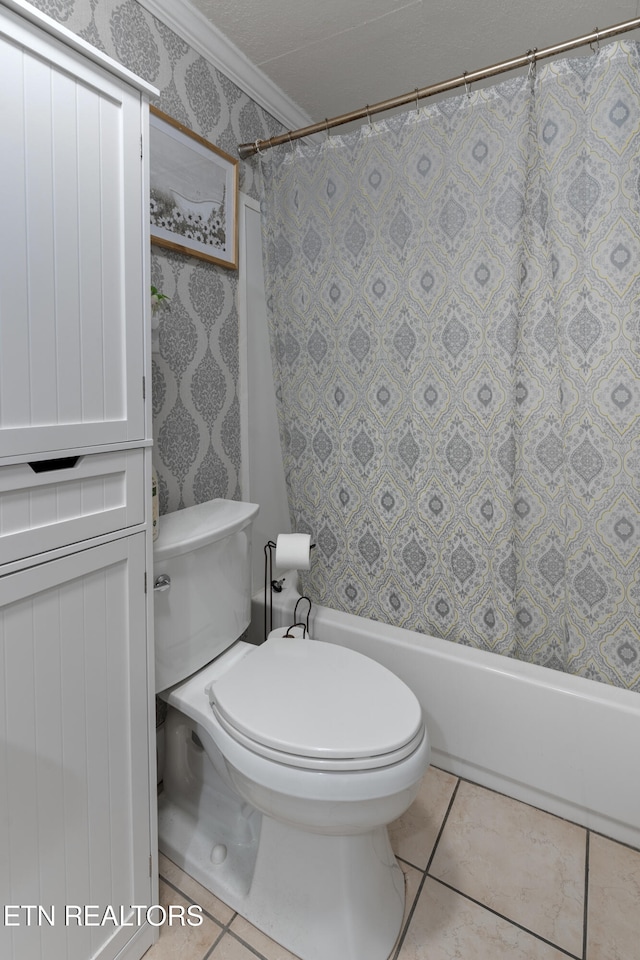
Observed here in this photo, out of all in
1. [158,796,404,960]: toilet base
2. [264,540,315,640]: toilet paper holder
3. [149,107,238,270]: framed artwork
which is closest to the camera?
[158,796,404,960]: toilet base

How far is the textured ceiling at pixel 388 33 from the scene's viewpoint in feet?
4.75

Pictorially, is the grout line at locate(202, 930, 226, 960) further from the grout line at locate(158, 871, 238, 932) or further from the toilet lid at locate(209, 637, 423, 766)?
the toilet lid at locate(209, 637, 423, 766)

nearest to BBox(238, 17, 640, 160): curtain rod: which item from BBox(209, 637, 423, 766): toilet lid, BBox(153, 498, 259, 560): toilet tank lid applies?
BBox(153, 498, 259, 560): toilet tank lid

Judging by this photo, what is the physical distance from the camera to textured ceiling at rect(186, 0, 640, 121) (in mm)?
1446

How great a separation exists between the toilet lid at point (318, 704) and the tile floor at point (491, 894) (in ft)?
1.59

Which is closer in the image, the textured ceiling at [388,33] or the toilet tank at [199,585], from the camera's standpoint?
the toilet tank at [199,585]

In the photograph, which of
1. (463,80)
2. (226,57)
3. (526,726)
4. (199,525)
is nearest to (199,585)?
(199,525)

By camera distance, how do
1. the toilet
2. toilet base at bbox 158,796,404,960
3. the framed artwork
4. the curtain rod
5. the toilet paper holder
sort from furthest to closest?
the toilet paper holder < the framed artwork < the curtain rod < toilet base at bbox 158,796,404,960 < the toilet

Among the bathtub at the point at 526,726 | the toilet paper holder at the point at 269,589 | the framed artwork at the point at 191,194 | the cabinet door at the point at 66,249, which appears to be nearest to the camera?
the cabinet door at the point at 66,249

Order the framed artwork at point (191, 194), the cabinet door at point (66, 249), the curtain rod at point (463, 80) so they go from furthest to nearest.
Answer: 1. the framed artwork at point (191, 194)
2. the curtain rod at point (463, 80)
3. the cabinet door at point (66, 249)

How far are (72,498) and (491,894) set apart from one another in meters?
1.29

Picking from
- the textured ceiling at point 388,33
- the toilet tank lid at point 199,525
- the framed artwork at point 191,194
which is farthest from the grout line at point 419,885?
the textured ceiling at point 388,33

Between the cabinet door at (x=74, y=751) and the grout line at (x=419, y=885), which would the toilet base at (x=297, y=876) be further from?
the cabinet door at (x=74, y=751)

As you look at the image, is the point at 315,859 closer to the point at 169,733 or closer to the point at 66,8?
the point at 169,733
